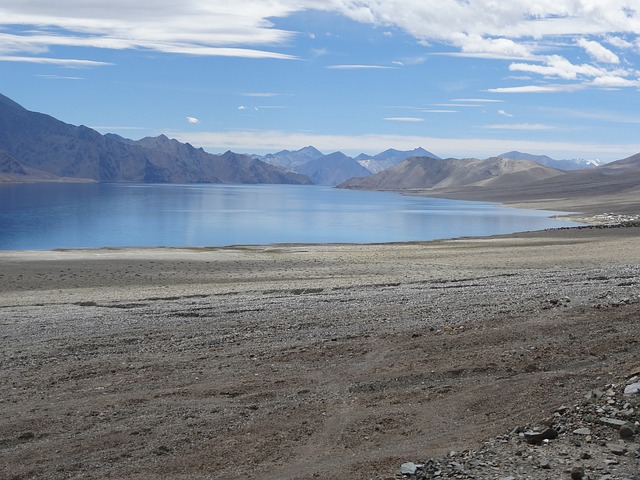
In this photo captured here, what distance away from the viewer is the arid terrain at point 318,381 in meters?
7.71

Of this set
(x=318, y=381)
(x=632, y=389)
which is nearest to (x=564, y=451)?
(x=632, y=389)

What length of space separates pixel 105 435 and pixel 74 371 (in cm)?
322

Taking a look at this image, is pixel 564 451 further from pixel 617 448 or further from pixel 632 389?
pixel 632 389

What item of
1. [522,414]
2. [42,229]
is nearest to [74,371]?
[522,414]

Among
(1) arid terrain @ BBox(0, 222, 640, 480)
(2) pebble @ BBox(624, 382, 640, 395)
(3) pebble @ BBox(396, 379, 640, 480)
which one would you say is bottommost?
(1) arid terrain @ BBox(0, 222, 640, 480)

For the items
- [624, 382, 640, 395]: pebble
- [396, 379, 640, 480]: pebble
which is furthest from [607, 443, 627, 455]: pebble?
[624, 382, 640, 395]: pebble

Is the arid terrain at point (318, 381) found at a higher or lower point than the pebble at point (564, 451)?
lower

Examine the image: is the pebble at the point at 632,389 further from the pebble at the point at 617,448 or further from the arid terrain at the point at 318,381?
the pebble at the point at 617,448

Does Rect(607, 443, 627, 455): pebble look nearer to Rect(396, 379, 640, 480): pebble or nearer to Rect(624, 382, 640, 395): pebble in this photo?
Rect(396, 379, 640, 480): pebble

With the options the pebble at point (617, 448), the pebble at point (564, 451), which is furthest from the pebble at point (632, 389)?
the pebble at point (617, 448)

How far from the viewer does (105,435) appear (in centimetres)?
872

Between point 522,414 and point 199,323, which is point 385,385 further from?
point 199,323

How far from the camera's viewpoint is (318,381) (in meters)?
10.5

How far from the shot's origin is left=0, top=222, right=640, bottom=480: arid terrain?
7711mm
